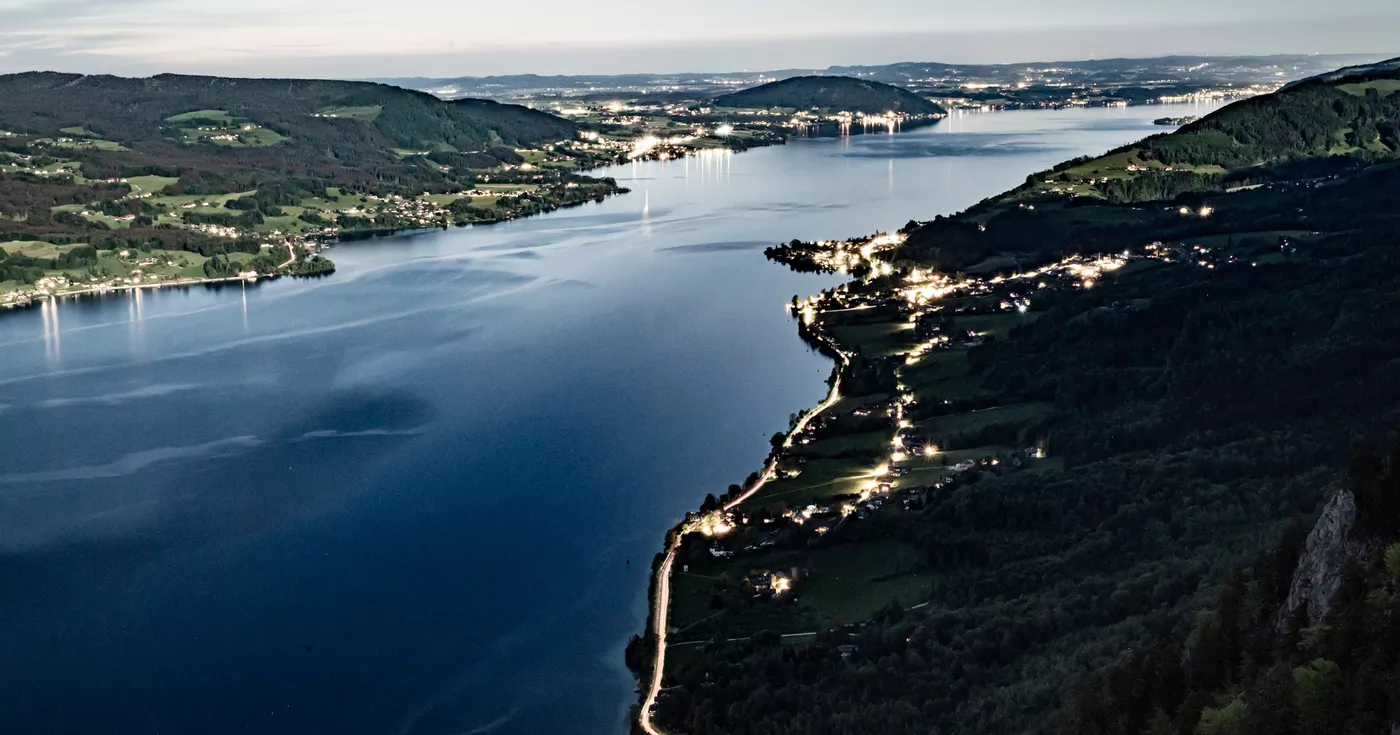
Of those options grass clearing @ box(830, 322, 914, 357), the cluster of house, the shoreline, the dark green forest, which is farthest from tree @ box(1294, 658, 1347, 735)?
the dark green forest

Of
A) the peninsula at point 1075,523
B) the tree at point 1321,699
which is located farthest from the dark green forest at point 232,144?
the tree at point 1321,699

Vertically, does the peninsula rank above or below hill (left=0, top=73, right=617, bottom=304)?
below

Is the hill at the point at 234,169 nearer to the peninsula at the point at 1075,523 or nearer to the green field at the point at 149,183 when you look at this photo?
the green field at the point at 149,183

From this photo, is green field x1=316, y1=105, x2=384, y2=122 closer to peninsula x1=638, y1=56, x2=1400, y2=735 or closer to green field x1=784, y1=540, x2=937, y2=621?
peninsula x1=638, y1=56, x2=1400, y2=735

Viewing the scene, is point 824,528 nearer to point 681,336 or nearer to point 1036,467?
point 1036,467

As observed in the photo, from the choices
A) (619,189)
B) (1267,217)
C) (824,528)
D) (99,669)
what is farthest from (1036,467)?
(619,189)

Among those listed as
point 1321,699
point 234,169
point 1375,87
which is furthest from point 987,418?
point 234,169

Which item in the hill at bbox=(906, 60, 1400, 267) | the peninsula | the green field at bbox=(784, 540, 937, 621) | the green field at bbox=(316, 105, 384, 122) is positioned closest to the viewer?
the peninsula
